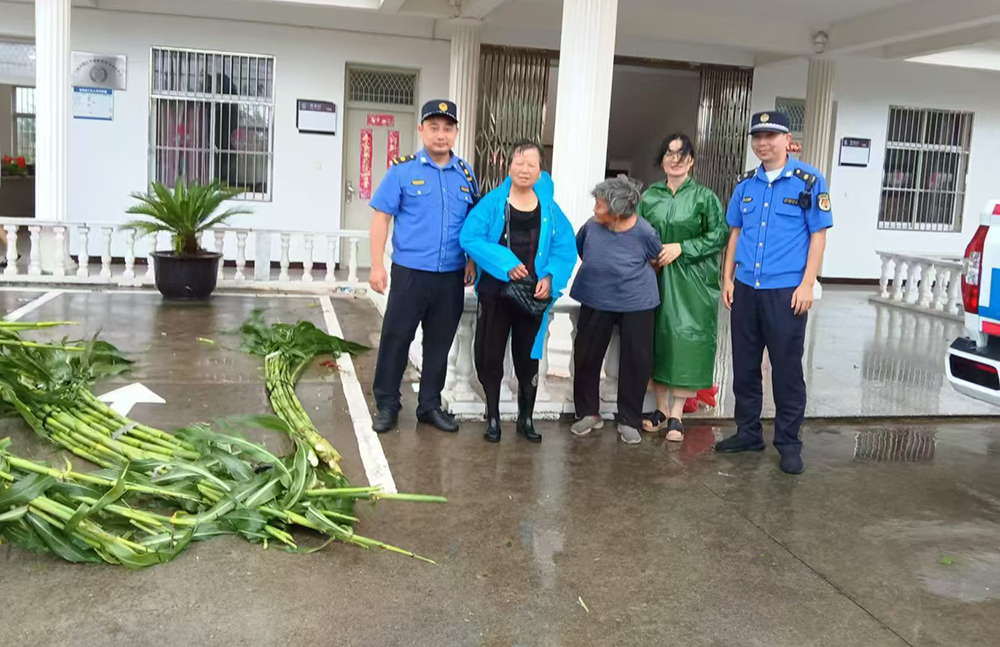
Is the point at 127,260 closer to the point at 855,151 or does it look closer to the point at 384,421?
the point at 384,421

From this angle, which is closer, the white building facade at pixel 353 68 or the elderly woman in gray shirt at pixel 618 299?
the elderly woman in gray shirt at pixel 618 299

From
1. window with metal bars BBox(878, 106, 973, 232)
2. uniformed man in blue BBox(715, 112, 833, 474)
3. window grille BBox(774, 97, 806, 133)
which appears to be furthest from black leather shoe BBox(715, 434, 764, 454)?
window with metal bars BBox(878, 106, 973, 232)

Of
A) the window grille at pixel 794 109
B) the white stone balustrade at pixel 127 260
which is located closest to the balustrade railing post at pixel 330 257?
the white stone balustrade at pixel 127 260

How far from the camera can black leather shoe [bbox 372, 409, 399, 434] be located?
4414 millimetres

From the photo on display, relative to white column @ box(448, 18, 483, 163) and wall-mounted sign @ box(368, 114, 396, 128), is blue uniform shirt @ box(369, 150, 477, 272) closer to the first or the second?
white column @ box(448, 18, 483, 163)

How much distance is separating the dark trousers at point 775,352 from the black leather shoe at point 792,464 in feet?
0.09

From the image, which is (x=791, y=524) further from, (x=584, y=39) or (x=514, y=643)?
(x=584, y=39)

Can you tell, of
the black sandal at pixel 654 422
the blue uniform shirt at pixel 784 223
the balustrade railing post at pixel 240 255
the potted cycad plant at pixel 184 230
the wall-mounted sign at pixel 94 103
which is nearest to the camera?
the blue uniform shirt at pixel 784 223

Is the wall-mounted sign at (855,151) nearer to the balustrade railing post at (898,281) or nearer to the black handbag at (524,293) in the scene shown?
the balustrade railing post at (898,281)

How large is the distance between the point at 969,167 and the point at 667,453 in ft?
34.7

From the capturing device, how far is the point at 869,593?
2936mm

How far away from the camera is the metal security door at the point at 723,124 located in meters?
11.6

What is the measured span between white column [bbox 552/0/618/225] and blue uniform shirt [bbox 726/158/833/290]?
4.28 ft

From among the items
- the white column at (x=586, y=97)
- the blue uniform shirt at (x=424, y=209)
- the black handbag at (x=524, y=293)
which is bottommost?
the black handbag at (x=524, y=293)
